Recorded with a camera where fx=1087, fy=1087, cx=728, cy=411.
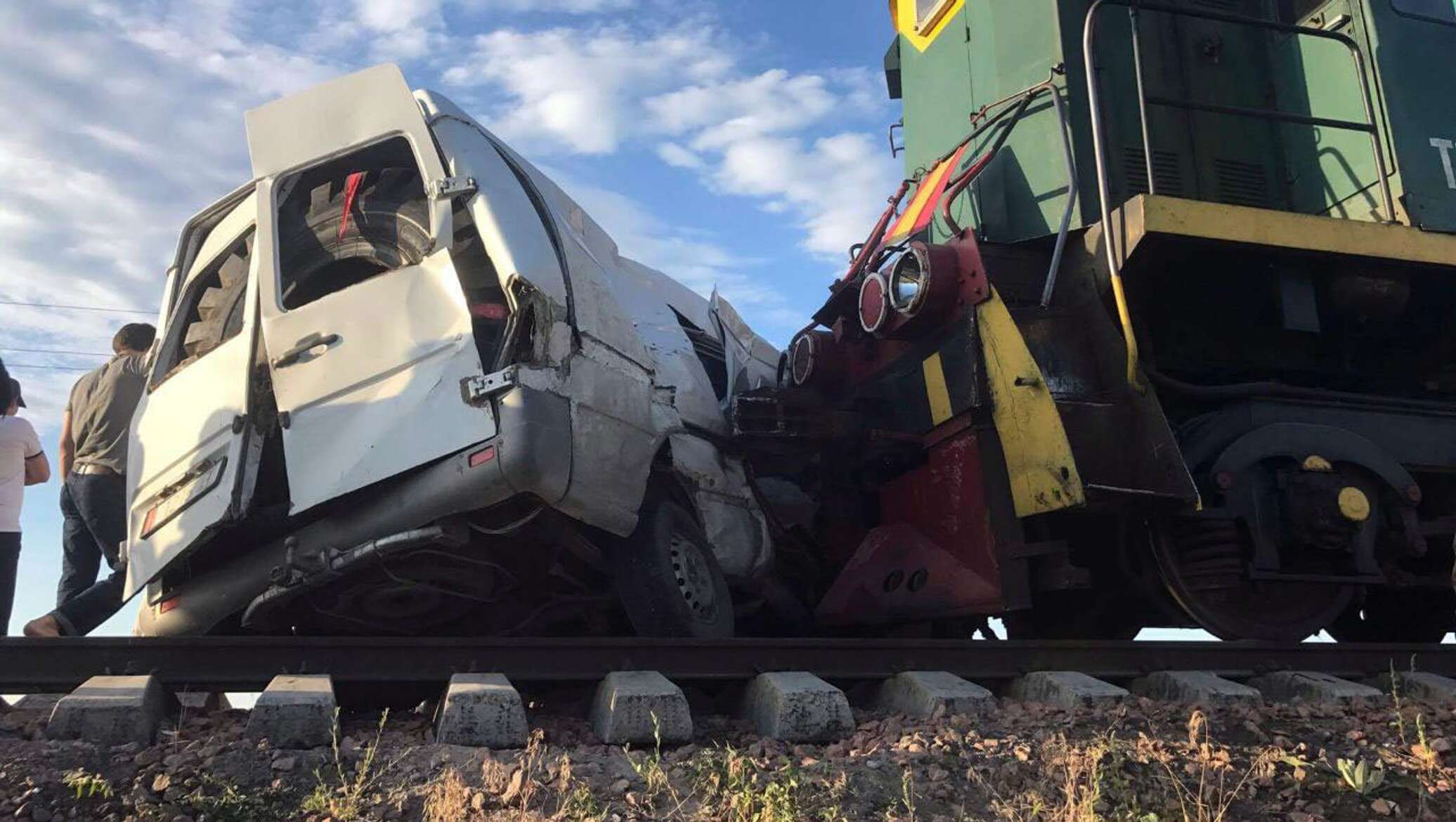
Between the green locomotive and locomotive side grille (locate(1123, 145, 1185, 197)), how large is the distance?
0.01m

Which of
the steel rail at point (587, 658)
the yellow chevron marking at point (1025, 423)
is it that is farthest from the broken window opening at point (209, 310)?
the yellow chevron marking at point (1025, 423)

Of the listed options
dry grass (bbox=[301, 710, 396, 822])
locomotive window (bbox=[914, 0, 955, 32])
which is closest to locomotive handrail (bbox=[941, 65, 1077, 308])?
locomotive window (bbox=[914, 0, 955, 32])

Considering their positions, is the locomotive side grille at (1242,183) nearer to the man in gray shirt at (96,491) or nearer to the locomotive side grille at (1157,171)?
the locomotive side grille at (1157,171)

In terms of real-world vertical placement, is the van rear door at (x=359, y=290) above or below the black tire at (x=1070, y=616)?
above

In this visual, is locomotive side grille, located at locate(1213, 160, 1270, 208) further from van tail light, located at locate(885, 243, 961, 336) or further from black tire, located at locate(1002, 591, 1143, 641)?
black tire, located at locate(1002, 591, 1143, 641)

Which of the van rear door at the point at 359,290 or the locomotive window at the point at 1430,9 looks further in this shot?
the locomotive window at the point at 1430,9

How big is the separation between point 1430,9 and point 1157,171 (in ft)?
5.17

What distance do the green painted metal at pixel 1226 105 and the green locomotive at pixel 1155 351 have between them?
14 mm

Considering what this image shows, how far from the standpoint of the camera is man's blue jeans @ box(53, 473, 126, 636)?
4.69 m

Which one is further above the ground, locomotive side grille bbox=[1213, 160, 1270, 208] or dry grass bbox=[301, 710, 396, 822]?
locomotive side grille bbox=[1213, 160, 1270, 208]

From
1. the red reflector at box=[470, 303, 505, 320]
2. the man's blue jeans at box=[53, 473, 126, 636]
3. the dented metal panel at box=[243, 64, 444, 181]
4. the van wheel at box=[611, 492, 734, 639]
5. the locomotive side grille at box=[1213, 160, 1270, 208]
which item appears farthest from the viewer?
the locomotive side grille at box=[1213, 160, 1270, 208]

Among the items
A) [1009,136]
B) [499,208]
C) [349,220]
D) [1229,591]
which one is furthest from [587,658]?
[1009,136]

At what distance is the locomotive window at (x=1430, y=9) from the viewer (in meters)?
5.09

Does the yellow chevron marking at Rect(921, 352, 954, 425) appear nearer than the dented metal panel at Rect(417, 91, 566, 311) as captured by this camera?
No
